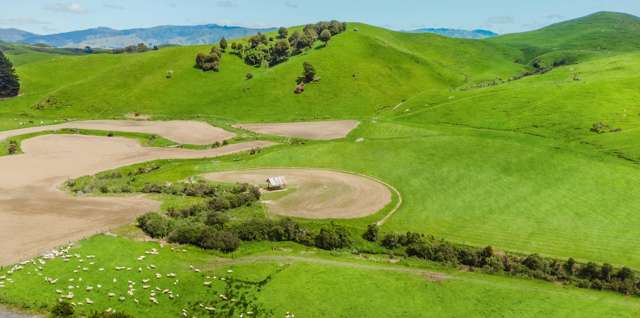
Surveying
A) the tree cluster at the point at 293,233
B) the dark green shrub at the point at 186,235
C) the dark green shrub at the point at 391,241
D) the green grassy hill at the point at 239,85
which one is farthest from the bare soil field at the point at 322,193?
the green grassy hill at the point at 239,85

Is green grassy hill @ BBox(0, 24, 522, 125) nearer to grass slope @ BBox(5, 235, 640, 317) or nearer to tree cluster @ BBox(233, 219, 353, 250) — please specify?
tree cluster @ BBox(233, 219, 353, 250)

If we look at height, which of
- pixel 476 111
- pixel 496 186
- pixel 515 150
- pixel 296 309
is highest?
pixel 476 111

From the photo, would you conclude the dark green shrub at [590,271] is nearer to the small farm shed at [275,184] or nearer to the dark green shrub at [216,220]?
the dark green shrub at [216,220]

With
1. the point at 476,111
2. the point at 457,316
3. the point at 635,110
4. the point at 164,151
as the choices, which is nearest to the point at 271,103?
the point at 164,151

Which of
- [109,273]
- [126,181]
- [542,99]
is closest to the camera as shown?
[109,273]

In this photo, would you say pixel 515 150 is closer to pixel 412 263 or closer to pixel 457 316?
pixel 412 263

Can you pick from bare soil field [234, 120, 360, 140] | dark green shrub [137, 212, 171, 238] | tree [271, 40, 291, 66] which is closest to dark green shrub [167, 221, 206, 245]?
dark green shrub [137, 212, 171, 238]

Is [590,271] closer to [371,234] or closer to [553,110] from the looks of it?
[371,234]
